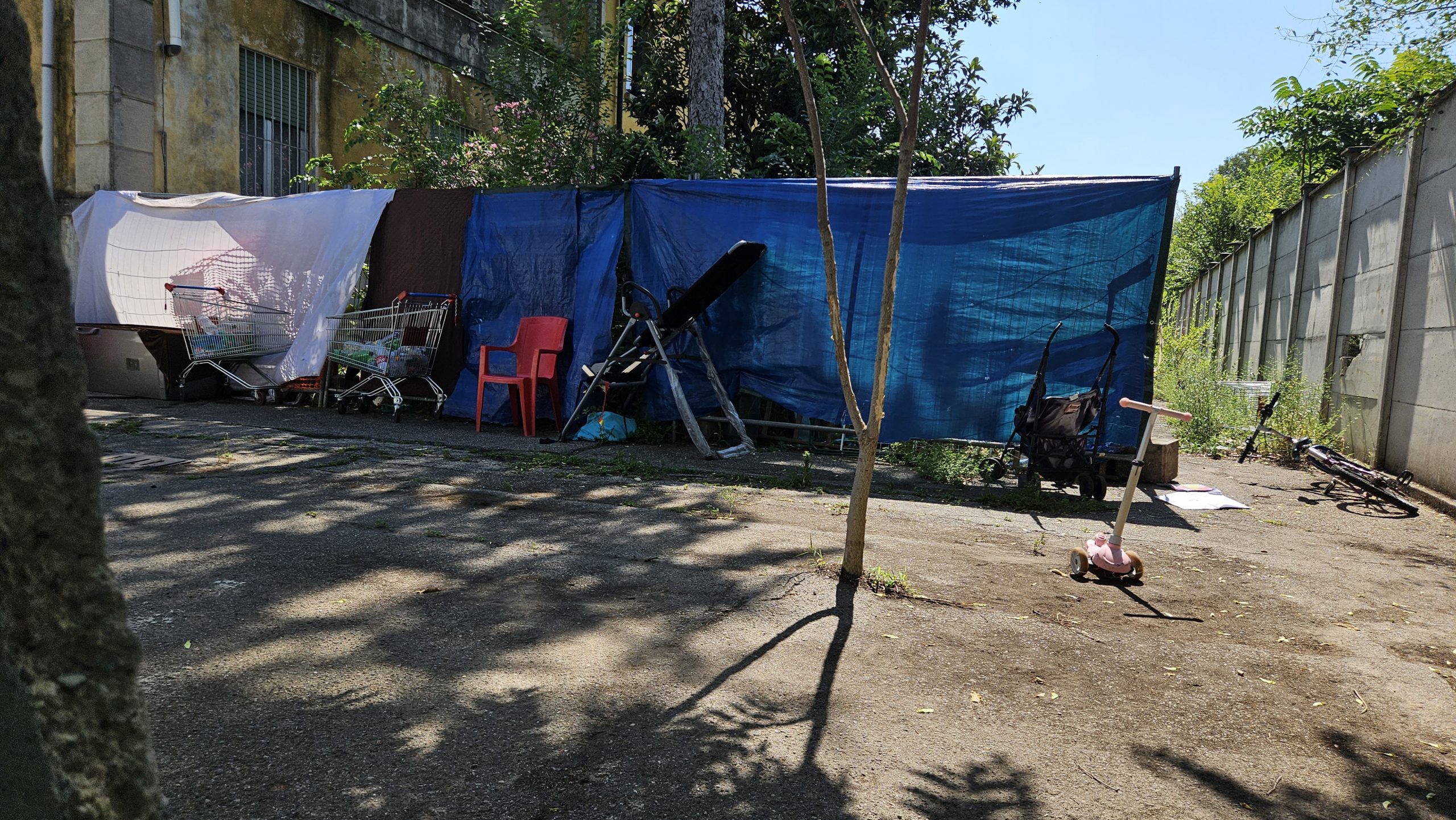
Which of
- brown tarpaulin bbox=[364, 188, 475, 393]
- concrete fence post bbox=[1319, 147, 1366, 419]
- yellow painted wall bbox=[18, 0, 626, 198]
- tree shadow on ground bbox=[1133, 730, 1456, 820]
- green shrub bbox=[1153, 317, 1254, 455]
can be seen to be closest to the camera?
tree shadow on ground bbox=[1133, 730, 1456, 820]

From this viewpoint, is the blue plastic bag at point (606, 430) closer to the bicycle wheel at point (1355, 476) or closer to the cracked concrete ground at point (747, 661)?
the cracked concrete ground at point (747, 661)

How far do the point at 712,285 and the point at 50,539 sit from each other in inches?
271

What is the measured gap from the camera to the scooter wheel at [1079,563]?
4711mm

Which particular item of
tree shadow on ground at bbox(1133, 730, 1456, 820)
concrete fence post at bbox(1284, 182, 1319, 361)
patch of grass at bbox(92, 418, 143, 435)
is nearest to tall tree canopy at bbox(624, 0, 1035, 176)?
concrete fence post at bbox(1284, 182, 1319, 361)

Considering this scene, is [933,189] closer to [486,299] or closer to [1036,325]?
[1036,325]

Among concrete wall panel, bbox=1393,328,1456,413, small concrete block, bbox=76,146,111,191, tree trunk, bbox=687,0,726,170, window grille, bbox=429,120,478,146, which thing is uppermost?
tree trunk, bbox=687,0,726,170

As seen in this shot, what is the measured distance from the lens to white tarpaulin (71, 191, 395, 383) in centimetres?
1007

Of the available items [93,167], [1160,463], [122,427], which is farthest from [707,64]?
[93,167]

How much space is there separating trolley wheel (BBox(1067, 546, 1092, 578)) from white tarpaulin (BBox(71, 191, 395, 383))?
797 centimetres

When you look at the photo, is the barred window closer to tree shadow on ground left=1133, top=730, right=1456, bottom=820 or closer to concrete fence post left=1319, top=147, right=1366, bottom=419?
concrete fence post left=1319, top=147, right=1366, bottom=419

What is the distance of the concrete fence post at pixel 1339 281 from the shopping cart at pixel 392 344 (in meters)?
9.36

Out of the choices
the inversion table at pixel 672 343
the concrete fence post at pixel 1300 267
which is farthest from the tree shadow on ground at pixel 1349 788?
the concrete fence post at pixel 1300 267

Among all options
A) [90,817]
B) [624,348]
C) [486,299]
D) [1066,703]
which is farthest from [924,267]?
[90,817]

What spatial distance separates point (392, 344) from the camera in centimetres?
952
